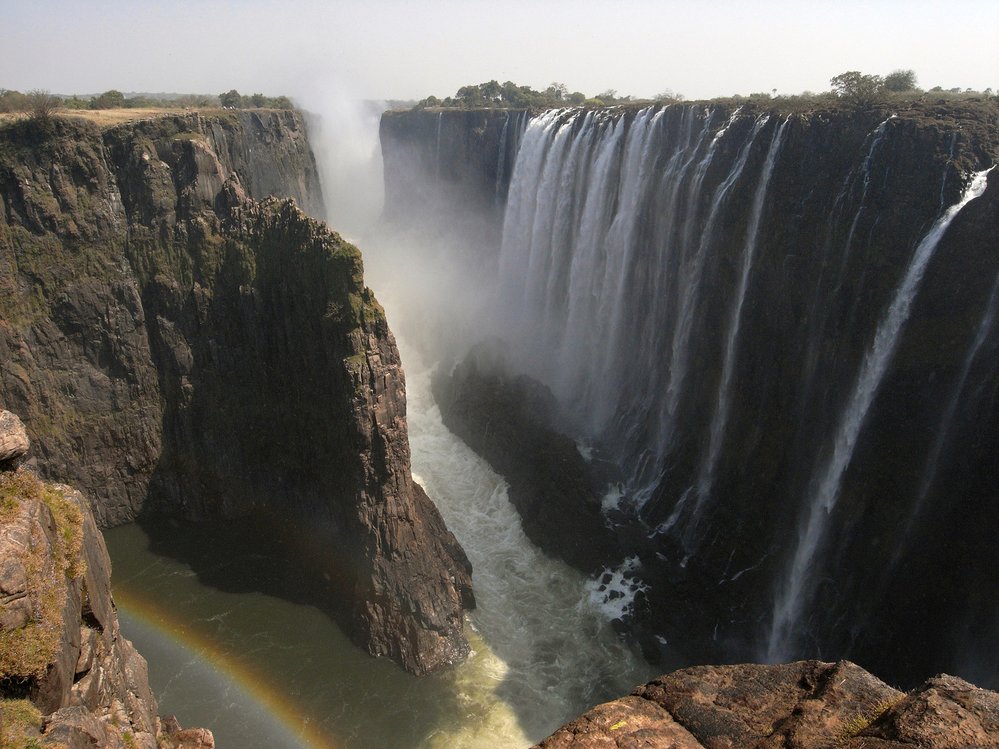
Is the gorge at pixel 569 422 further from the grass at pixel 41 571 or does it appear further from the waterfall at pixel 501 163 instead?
the grass at pixel 41 571

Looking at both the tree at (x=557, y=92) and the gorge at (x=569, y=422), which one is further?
the tree at (x=557, y=92)

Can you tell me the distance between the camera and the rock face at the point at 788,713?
5305mm

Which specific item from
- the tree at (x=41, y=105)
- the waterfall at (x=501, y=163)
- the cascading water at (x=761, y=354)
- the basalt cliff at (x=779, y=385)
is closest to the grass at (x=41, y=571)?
the basalt cliff at (x=779, y=385)

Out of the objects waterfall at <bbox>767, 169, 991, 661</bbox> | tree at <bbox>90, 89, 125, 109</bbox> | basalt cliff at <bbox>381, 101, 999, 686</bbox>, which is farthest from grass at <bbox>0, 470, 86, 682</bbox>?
tree at <bbox>90, 89, 125, 109</bbox>

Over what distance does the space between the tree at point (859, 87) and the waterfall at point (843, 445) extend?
6.02 metres

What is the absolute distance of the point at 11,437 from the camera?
365 inches

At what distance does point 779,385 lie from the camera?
Answer: 896 inches

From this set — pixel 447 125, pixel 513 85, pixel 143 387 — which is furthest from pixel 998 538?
pixel 513 85

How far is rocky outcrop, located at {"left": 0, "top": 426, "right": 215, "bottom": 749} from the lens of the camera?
7555mm

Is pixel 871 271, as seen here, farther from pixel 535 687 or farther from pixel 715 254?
pixel 535 687

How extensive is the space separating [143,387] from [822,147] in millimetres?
→ 28909

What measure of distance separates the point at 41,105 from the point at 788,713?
35334mm

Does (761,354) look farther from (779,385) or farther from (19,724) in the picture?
(19,724)

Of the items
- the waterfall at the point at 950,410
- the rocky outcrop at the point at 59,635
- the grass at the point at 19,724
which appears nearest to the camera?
the grass at the point at 19,724
